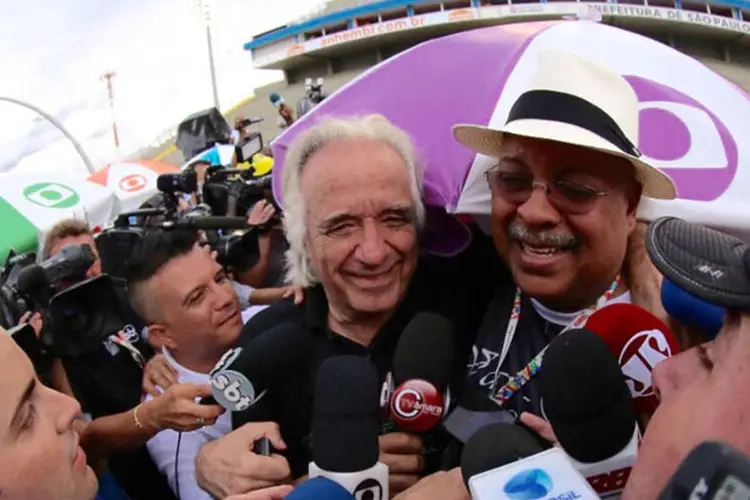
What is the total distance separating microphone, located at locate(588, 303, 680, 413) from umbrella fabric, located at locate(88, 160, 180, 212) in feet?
20.3

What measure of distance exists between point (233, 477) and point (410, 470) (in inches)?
14.1

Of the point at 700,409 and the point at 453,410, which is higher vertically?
the point at 700,409

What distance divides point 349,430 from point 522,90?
1.38m

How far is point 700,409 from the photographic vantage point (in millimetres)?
645

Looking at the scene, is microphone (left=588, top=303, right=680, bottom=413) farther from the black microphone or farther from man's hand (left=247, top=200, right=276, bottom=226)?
man's hand (left=247, top=200, right=276, bottom=226)

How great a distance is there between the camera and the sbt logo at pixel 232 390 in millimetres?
Answer: 1370

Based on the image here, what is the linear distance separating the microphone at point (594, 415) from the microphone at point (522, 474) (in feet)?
0.22

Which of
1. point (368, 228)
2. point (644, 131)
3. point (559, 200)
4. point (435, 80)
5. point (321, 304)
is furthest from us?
point (435, 80)

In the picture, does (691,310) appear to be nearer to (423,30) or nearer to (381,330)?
(381,330)

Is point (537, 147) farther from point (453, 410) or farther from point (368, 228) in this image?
point (453, 410)

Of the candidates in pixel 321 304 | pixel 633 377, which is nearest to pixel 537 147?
pixel 633 377

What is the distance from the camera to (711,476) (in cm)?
50

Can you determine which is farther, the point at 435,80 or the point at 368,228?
the point at 435,80

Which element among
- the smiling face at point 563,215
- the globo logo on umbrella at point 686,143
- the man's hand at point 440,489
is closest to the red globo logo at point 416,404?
the man's hand at point 440,489
